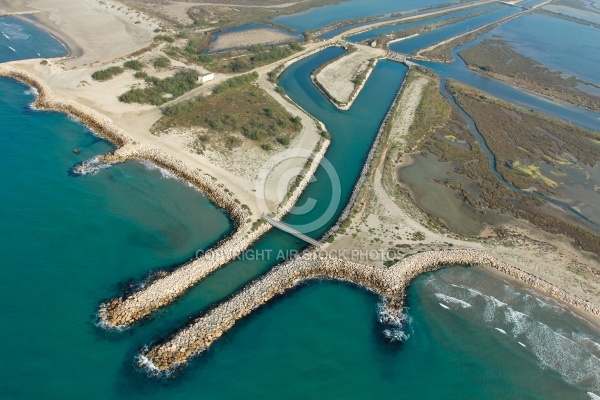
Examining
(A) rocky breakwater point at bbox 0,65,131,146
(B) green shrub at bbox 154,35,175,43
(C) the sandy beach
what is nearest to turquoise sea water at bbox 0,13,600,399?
(C) the sandy beach

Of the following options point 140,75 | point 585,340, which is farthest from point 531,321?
point 140,75

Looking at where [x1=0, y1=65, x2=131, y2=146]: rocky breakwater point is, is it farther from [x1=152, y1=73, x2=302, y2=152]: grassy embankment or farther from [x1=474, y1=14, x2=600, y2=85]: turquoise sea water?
[x1=474, y1=14, x2=600, y2=85]: turquoise sea water

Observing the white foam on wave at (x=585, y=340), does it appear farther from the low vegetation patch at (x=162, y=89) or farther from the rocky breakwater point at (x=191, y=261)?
the low vegetation patch at (x=162, y=89)

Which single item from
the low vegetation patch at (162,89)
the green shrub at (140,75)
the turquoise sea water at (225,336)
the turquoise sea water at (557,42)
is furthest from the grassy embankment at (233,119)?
the turquoise sea water at (557,42)

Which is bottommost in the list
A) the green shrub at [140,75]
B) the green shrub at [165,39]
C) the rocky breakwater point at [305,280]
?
the rocky breakwater point at [305,280]

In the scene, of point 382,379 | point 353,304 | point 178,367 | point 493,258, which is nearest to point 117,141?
point 178,367

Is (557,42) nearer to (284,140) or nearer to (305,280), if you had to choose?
(284,140)
